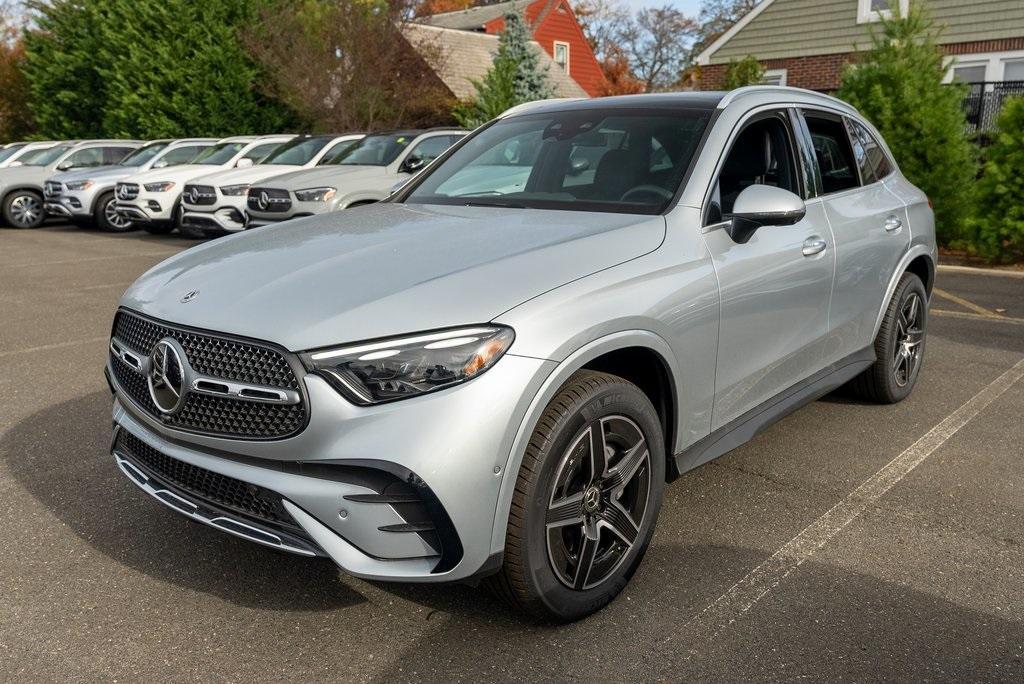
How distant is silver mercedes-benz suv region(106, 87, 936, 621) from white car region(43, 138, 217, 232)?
14770 millimetres

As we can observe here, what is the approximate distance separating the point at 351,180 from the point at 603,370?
31.1ft

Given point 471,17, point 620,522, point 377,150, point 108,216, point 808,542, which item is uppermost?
point 471,17

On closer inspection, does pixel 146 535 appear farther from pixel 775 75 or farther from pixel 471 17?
pixel 471 17

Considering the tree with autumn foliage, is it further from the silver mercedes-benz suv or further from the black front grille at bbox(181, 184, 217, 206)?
the silver mercedes-benz suv

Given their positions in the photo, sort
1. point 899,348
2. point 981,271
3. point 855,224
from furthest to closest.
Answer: point 981,271, point 899,348, point 855,224

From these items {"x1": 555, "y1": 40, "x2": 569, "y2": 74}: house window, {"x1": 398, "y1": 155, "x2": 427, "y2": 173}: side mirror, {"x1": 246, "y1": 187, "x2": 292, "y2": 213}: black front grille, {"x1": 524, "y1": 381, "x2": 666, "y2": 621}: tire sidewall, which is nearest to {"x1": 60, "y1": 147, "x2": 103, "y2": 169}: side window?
{"x1": 246, "y1": 187, "x2": 292, "y2": 213}: black front grille

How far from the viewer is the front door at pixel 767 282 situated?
3.70 m

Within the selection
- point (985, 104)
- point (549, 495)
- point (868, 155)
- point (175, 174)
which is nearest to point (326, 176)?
point (175, 174)

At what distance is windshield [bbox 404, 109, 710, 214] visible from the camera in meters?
3.88

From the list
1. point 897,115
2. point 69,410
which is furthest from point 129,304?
point 897,115

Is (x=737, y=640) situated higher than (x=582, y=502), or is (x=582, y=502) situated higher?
(x=582, y=502)

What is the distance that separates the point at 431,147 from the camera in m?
13.1

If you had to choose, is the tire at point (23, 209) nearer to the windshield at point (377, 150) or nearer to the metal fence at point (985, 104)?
the windshield at point (377, 150)

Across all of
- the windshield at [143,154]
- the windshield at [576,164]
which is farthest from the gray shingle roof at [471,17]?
the windshield at [576,164]
